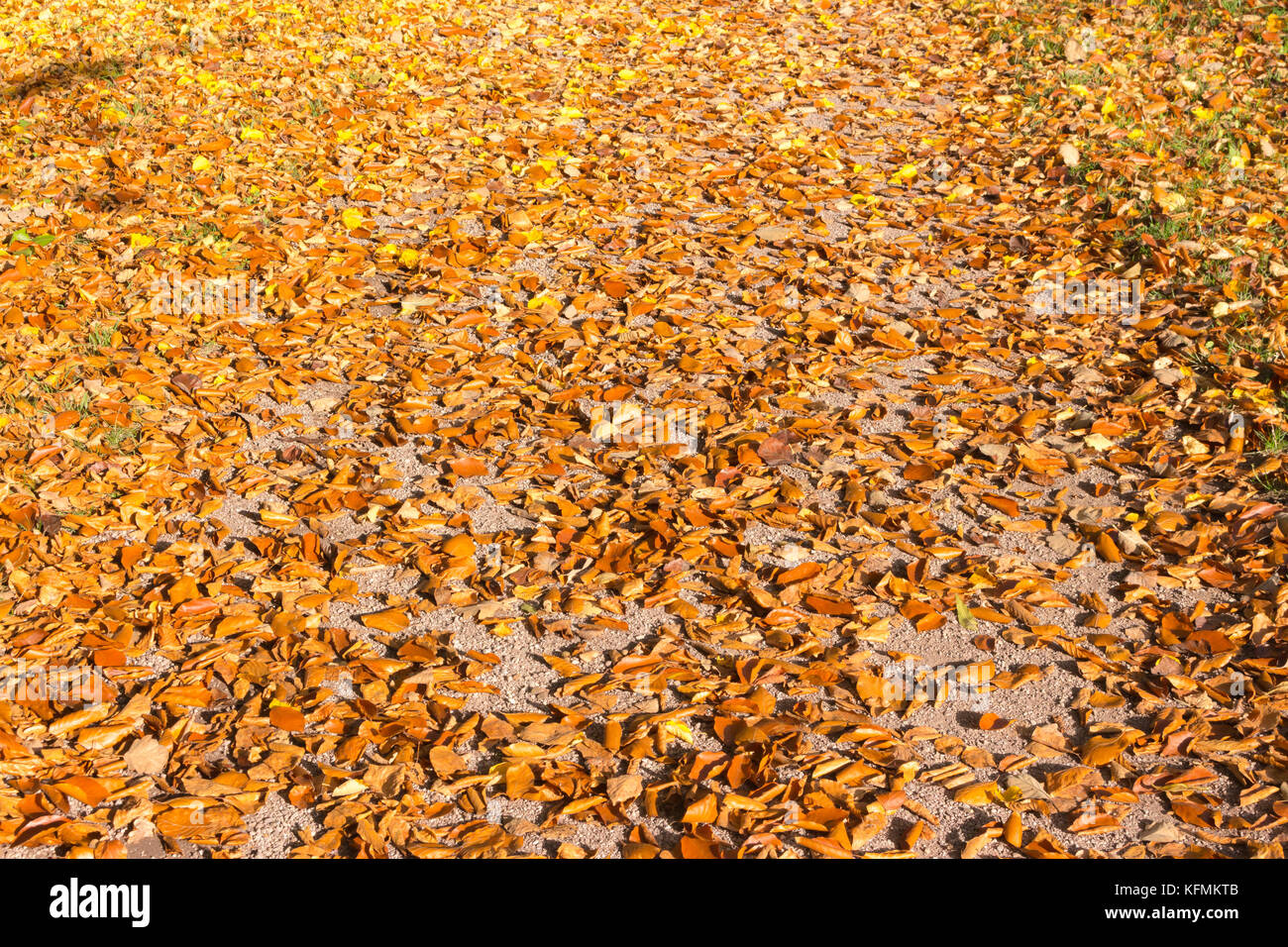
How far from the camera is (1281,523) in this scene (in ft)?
10.8

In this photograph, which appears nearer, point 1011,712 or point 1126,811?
point 1126,811

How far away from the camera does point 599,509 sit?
347 centimetres

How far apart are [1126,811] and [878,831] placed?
0.63 meters

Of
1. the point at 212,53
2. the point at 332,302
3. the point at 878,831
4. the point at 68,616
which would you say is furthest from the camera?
the point at 212,53

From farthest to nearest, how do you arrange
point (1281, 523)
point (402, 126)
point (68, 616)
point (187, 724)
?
point (402, 126)
point (1281, 523)
point (68, 616)
point (187, 724)

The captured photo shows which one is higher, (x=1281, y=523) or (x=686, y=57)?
(x=686, y=57)

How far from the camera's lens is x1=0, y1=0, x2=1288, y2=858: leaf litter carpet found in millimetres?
2615

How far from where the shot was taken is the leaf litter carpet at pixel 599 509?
2.62 meters

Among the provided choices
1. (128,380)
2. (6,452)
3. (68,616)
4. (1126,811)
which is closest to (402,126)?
(128,380)
